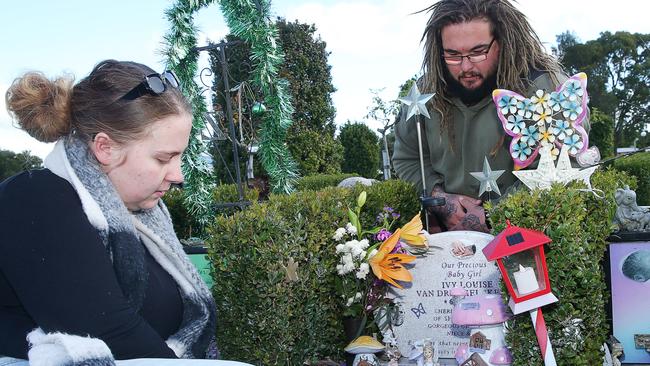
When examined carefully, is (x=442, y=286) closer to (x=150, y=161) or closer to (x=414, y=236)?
(x=414, y=236)

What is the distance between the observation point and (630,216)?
4.05 meters

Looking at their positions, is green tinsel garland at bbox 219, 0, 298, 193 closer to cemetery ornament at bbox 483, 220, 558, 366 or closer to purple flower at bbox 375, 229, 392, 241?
purple flower at bbox 375, 229, 392, 241

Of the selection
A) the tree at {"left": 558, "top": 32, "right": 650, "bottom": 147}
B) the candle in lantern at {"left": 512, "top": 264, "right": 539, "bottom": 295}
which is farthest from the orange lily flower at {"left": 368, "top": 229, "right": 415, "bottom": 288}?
the tree at {"left": 558, "top": 32, "right": 650, "bottom": 147}

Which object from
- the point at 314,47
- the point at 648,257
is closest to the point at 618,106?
the point at 314,47

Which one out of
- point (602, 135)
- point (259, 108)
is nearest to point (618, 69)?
point (602, 135)

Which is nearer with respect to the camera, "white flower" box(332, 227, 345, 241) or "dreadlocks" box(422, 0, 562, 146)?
"white flower" box(332, 227, 345, 241)

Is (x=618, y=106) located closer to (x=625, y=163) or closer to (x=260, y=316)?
(x=625, y=163)

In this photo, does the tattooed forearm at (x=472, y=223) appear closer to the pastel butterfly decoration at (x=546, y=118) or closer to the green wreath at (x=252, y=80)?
the pastel butterfly decoration at (x=546, y=118)

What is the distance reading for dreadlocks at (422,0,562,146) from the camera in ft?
14.3

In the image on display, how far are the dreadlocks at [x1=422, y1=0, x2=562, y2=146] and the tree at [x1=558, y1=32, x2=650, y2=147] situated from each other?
1843 inches

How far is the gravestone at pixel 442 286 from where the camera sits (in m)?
3.92

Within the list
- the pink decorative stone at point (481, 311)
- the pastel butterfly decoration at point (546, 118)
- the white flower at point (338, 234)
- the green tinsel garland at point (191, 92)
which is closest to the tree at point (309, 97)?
the green tinsel garland at point (191, 92)

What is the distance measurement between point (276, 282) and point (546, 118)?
1.97m

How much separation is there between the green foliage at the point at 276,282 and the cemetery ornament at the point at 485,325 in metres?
0.78
